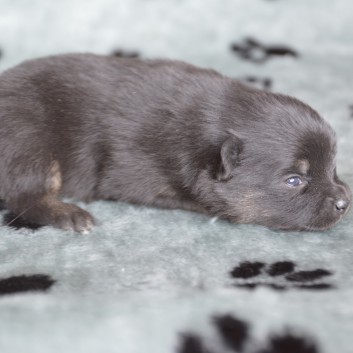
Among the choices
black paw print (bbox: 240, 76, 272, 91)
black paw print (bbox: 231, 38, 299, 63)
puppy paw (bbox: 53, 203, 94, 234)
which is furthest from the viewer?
black paw print (bbox: 231, 38, 299, 63)

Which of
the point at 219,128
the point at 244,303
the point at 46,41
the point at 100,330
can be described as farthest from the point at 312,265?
the point at 46,41

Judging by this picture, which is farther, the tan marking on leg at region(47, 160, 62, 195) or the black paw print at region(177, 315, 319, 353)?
the tan marking on leg at region(47, 160, 62, 195)

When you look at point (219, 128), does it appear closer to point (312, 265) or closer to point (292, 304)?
point (312, 265)

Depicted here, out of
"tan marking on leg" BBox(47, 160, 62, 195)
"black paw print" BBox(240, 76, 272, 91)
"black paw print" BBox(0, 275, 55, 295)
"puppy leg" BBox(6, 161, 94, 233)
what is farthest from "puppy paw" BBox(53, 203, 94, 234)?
"black paw print" BBox(240, 76, 272, 91)

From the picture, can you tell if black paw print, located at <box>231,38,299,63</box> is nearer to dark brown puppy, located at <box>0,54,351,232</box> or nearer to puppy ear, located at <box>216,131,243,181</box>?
dark brown puppy, located at <box>0,54,351,232</box>

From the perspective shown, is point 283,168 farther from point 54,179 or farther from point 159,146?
point 54,179

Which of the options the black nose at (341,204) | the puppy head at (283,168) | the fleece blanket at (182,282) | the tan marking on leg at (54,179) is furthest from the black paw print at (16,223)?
the black nose at (341,204)
